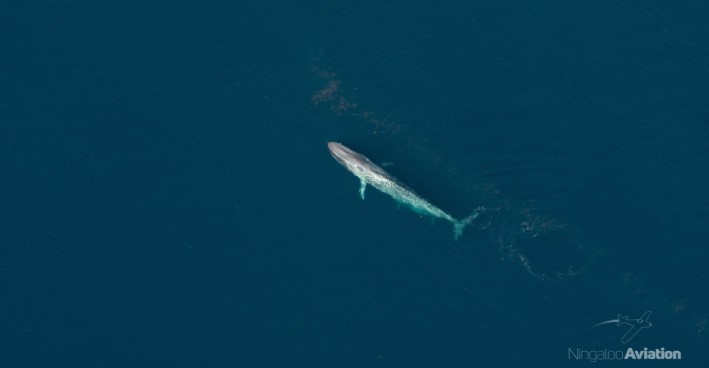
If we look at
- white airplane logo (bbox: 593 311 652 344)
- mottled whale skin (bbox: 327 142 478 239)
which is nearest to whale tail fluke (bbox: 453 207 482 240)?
mottled whale skin (bbox: 327 142 478 239)

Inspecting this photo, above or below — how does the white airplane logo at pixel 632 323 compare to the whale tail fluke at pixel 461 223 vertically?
below

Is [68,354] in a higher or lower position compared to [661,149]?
lower

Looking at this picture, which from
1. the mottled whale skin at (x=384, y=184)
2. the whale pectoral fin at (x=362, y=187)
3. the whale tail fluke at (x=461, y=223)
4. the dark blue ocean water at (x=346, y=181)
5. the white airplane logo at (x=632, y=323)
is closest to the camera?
the dark blue ocean water at (x=346, y=181)

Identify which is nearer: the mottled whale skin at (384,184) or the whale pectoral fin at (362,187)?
the mottled whale skin at (384,184)

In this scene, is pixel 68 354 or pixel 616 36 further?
pixel 616 36

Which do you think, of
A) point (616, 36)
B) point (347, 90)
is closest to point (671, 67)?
point (616, 36)

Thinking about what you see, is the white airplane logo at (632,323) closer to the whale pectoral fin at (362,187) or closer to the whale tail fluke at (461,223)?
the whale tail fluke at (461,223)

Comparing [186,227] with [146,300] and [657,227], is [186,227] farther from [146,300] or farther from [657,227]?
[657,227]

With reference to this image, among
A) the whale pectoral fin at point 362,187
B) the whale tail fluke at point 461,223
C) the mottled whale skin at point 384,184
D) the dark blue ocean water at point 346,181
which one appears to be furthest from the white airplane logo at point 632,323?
the whale pectoral fin at point 362,187

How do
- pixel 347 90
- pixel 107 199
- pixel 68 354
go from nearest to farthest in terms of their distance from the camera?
1. pixel 68 354
2. pixel 107 199
3. pixel 347 90
